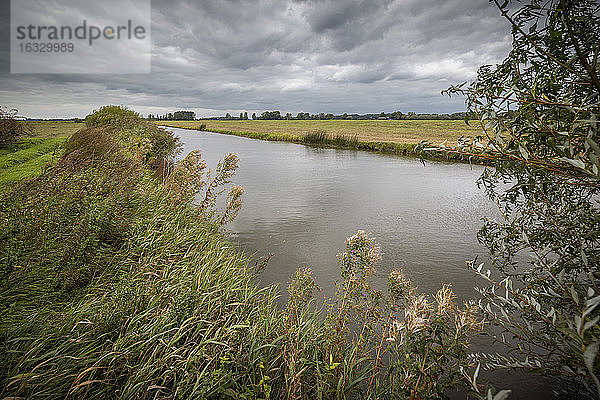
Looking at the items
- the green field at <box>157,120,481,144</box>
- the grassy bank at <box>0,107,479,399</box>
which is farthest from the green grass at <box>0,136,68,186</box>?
the green field at <box>157,120,481,144</box>

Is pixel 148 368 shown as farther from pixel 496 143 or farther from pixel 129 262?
pixel 496 143

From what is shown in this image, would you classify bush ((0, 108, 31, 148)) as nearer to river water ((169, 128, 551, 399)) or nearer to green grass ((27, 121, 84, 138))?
green grass ((27, 121, 84, 138))

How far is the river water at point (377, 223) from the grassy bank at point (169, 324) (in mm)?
1437

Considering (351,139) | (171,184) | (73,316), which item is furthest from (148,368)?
(351,139)

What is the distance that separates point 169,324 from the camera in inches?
100

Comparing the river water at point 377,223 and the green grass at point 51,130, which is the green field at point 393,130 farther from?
the green grass at point 51,130

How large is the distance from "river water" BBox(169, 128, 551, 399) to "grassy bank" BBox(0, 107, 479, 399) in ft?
4.71

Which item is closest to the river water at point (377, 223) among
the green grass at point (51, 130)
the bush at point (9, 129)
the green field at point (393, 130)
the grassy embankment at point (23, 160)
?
the grassy embankment at point (23, 160)

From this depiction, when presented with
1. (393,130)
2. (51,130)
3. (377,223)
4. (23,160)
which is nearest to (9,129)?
(23,160)

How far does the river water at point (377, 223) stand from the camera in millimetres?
5207

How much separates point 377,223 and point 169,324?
6144mm

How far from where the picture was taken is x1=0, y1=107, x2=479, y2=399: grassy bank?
212cm

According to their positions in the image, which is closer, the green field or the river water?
the river water

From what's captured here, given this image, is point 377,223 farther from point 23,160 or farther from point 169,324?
point 23,160
